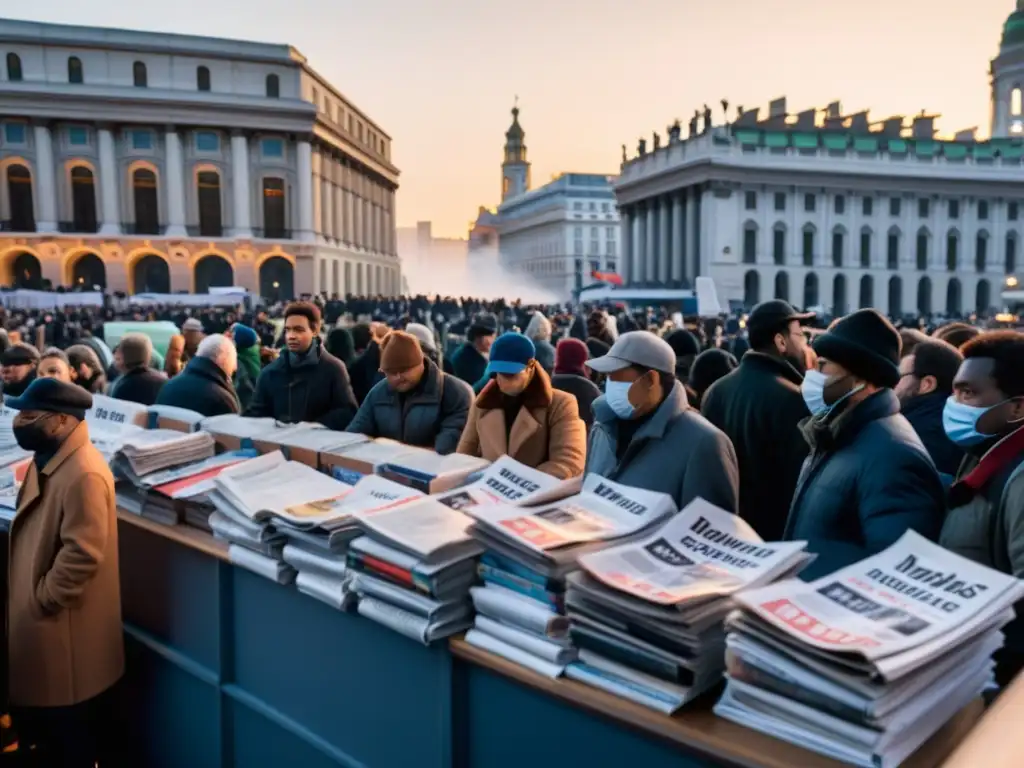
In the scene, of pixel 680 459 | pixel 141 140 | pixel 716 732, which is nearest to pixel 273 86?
pixel 141 140

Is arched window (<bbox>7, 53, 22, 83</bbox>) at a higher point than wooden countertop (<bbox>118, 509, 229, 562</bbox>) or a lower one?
higher

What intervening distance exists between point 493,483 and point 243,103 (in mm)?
50268

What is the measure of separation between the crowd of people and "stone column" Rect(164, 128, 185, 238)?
4601cm

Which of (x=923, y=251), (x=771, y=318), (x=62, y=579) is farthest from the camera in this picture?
(x=923, y=251)

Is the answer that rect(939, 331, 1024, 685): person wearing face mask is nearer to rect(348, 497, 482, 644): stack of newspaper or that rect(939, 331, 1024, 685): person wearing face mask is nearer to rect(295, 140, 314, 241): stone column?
rect(348, 497, 482, 644): stack of newspaper

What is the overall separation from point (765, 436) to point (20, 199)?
5228 centimetres

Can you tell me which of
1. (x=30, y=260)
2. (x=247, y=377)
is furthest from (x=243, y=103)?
(x=247, y=377)

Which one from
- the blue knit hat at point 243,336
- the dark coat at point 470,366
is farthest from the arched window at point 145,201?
the dark coat at point 470,366

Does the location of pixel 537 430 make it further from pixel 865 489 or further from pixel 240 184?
pixel 240 184

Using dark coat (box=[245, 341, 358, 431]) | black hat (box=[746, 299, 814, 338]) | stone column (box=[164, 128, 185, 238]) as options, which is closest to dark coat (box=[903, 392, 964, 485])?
black hat (box=[746, 299, 814, 338])

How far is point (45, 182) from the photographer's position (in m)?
45.9

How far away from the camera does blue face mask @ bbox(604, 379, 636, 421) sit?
3342 mm

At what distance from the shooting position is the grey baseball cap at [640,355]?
332cm

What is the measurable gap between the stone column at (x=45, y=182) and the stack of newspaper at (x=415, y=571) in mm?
50735
